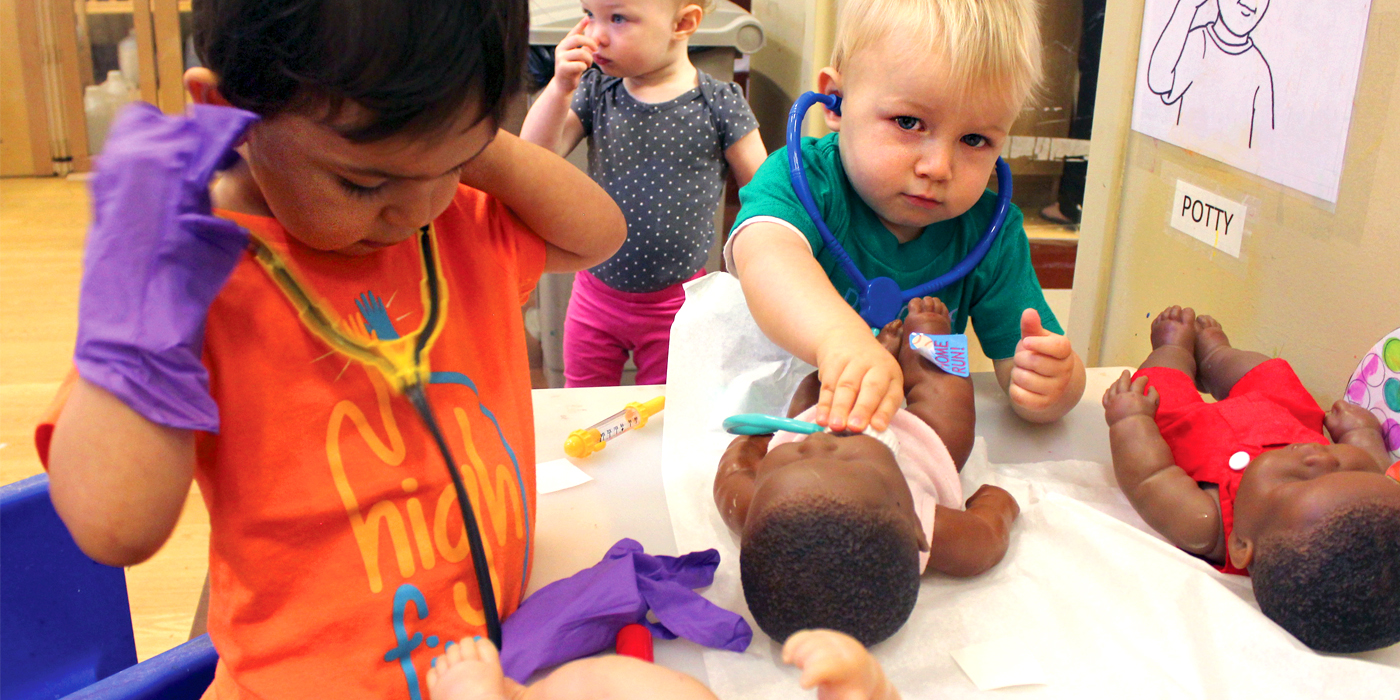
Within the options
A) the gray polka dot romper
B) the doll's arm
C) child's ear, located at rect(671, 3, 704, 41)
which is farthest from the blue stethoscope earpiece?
child's ear, located at rect(671, 3, 704, 41)

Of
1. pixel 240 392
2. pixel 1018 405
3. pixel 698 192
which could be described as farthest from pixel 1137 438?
pixel 698 192

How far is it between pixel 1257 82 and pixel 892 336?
50cm

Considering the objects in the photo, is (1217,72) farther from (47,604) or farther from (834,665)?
(47,604)

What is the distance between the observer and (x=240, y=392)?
0.52 metres

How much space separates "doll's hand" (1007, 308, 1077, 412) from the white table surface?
63 mm

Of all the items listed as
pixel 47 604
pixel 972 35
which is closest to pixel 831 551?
pixel 972 35

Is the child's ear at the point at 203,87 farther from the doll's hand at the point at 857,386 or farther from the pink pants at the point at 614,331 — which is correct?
the pink pants at the point at 614,331

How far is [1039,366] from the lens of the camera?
2.77ft

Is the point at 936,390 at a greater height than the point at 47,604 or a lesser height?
greater

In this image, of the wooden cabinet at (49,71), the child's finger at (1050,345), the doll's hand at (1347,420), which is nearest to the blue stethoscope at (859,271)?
the child's finger at (1050,345)

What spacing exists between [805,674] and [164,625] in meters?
1.09

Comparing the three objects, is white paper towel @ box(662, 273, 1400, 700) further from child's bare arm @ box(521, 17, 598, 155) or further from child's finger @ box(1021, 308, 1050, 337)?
child's bare arm @ box(521, 17, 598, 155)

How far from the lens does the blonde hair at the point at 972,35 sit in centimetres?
78

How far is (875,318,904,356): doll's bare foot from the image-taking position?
863mm
